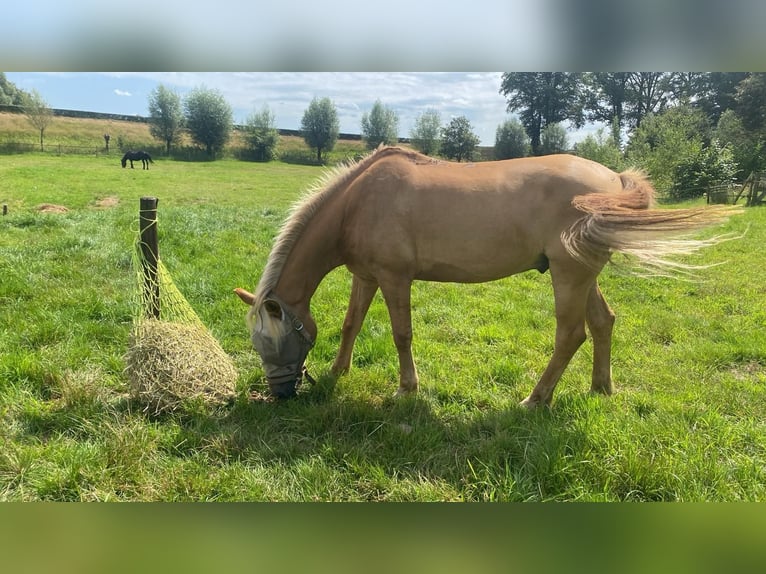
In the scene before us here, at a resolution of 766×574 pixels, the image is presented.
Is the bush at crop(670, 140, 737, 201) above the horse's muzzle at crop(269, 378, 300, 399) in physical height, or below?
above

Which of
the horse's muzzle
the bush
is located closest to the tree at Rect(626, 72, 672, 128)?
the bush

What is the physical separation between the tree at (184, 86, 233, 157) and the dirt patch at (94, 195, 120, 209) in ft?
11.5

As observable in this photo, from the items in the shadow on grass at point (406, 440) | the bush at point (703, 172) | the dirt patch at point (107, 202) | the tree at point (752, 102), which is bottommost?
the shadow on grass at point (406, 440)

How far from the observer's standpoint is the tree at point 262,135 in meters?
5.03

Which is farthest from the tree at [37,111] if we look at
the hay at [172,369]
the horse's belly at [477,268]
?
the horse's belly at [477,268]

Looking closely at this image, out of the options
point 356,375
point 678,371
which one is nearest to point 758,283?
point 678,371

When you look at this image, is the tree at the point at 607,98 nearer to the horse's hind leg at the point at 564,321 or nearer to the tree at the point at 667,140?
the tree at the point at 667,140

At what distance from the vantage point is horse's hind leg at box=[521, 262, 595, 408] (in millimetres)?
3219

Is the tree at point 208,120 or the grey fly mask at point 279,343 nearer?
the grey fly mask at point 279,343

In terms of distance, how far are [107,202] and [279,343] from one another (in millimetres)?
6981

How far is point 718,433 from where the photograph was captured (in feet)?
9.95

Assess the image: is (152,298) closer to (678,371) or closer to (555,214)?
(555,214)

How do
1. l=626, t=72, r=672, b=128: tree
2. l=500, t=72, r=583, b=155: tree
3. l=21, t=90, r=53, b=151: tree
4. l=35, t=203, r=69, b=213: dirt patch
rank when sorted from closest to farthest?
l=500, t=72, r=583, b=155: tree
l=626, t=72, r=672, b=128: tree
l=21, t=90, r=53, b=151: tree
l=35, t=203, r=69, b=213: dirt patch

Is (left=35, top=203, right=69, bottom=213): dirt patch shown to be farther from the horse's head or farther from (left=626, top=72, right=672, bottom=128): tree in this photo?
(left=626, top=72, right=672, bottom=128): tree
